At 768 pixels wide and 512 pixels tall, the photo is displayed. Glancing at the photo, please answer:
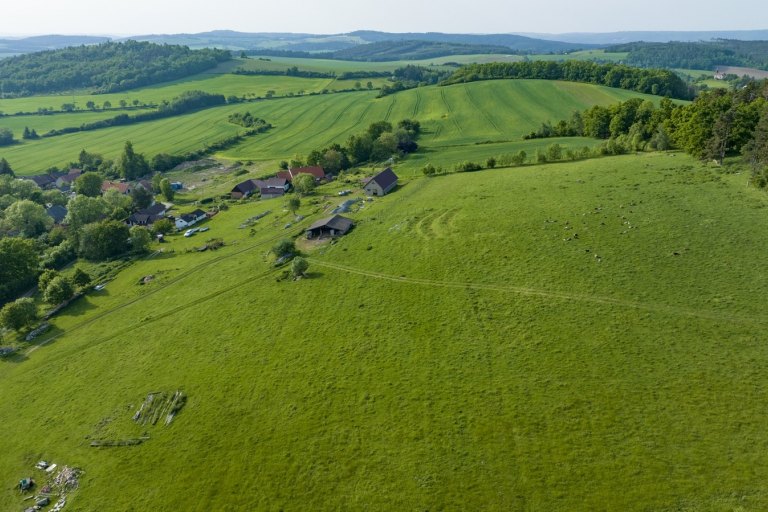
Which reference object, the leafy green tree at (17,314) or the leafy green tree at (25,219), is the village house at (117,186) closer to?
the leafy green tree at (25,219)

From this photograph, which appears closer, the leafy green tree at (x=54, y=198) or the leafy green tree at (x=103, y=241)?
the leafy green tree at (x=103, y=241)

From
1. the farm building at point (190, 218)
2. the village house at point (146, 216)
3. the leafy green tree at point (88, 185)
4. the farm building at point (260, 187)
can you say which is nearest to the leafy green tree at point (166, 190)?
the village house at point (146, 216)

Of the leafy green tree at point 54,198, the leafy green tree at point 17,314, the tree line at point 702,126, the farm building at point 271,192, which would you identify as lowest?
the leafy green tree at point 17,314

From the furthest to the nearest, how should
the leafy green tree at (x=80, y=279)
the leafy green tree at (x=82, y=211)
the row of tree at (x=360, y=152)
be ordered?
the row of tree at (x=360, y=152) < the leafy green tree at (x=82, y=211) < the leafy green tree at (x=80, y=279)

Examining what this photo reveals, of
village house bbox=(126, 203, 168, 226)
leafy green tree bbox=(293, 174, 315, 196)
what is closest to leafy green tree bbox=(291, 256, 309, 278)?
leafy green tree bbox=(293, 174, 315, 196)

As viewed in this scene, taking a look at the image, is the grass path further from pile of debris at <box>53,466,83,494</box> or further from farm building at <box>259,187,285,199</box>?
farm building at <box>259,187,285,199</box>

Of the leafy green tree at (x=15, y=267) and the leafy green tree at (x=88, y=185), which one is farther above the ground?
the leafy green tree at (x=88, y=185)

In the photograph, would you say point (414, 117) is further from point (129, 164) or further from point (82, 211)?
point (82, 211)

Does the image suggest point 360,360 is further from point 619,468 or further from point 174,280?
point 174,280
